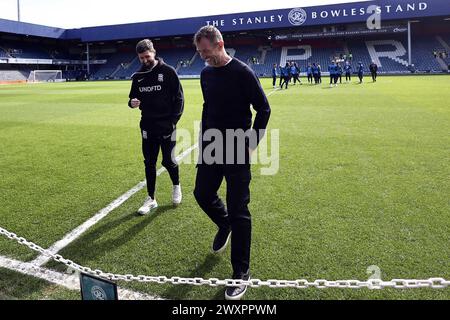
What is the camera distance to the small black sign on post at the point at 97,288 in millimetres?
2167

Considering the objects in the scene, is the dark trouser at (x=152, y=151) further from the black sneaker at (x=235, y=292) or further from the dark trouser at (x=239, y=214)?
the black sneaker at (x=235, y=292)

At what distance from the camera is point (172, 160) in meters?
4.70

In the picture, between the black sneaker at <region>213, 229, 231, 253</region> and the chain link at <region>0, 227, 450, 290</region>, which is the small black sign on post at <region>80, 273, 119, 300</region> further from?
the black sneaker at <region>213, 229, 231, 253</region>

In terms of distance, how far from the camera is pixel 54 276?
3.13 meters

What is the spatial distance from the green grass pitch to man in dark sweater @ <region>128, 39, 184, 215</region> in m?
0.74

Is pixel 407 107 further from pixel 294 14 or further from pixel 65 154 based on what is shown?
pixel 294 14

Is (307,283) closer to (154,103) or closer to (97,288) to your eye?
(97,288)

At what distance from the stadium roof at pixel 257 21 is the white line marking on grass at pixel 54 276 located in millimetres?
46926

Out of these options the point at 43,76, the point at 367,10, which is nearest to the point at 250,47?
A: the point at 367,10

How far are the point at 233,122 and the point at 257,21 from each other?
47887 mm

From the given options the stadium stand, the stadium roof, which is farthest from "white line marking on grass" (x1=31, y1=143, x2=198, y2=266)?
the stadium roof

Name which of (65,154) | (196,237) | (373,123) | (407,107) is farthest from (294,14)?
(196,237)

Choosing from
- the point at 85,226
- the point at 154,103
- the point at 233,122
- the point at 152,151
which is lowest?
the point at 85,226

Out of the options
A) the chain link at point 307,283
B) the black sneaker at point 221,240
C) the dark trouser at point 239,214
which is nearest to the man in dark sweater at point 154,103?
the black sneaker at point 221,240
